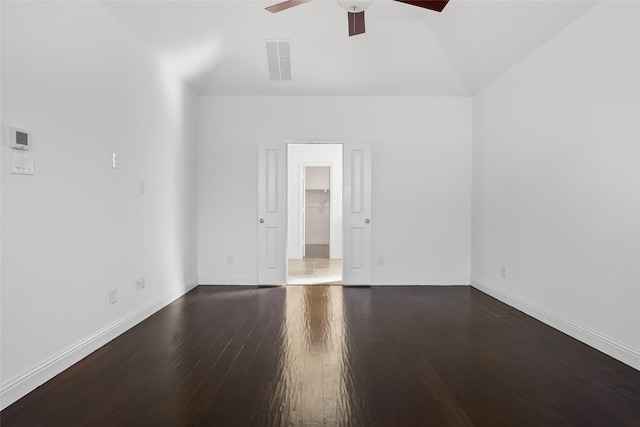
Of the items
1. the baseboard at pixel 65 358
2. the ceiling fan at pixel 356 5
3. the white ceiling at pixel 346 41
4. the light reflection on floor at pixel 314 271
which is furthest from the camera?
the light reflection on floor at pixel 314 271

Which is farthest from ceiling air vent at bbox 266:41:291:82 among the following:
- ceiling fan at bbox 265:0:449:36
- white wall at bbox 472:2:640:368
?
white wall at bbox 472:2:640:368

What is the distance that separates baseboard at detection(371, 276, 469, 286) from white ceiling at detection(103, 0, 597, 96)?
2500mm

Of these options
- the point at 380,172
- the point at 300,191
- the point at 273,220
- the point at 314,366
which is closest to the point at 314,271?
the point at 273,220

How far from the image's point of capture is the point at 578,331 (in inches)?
127

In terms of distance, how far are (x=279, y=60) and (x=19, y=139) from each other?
3125 mm

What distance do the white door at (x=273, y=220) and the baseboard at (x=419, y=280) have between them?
1.32m

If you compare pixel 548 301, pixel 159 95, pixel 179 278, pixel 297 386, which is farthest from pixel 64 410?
pixel 548 301

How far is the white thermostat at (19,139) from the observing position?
215 cm

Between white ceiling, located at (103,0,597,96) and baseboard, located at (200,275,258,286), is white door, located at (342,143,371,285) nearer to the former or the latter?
white ceiling, located at (103,0,597,96)

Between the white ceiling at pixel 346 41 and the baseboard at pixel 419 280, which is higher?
the white ceiling at pixel 346 41

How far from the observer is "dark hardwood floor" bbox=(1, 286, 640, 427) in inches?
80.3

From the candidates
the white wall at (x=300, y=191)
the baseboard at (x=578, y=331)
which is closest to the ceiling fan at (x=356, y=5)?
the baseboard at (x=578, y=331)

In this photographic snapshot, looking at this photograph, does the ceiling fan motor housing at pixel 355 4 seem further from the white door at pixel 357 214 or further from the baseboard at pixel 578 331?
the baseboard at pixel 578 331

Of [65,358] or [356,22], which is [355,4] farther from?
[65,358]
